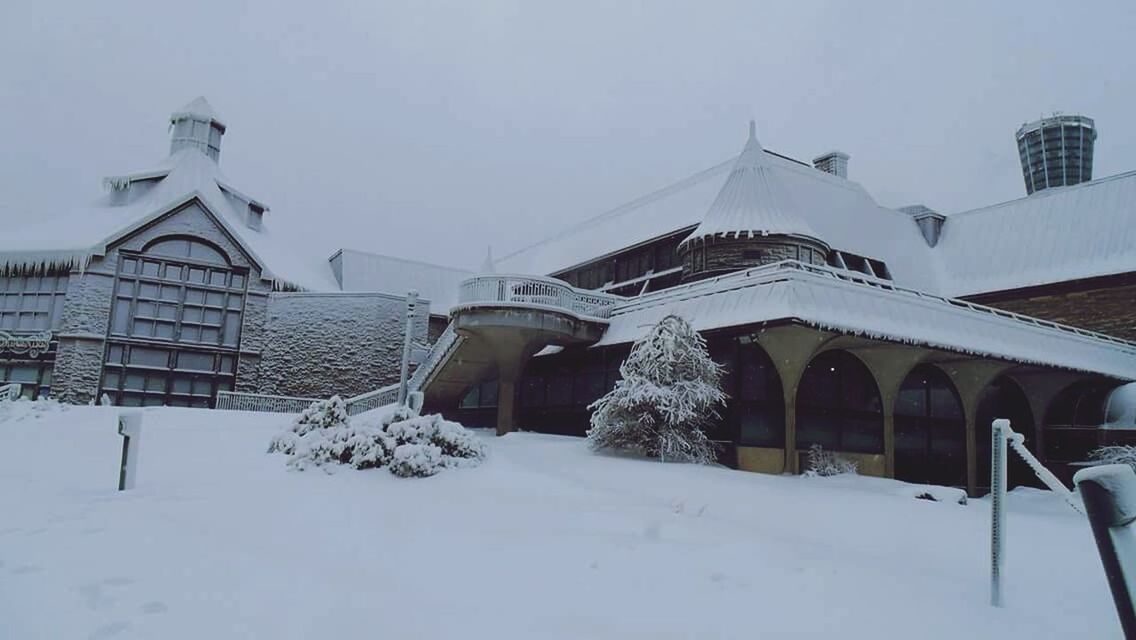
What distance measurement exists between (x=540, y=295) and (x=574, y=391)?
10.8ft

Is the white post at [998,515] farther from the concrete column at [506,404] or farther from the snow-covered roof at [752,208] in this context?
the concrete column at [506,404]

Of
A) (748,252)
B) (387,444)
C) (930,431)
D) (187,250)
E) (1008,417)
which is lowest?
(387,444)

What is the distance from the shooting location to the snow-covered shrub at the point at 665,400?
14898 millimetres

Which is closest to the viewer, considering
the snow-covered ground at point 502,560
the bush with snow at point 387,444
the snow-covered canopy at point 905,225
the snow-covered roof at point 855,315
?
the snow-covered ground at point 502,560

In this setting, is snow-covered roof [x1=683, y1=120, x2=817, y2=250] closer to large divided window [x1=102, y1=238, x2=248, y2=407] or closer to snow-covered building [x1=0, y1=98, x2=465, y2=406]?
snow-covered building [x1=0, y1=98, x2=465, y2=406]

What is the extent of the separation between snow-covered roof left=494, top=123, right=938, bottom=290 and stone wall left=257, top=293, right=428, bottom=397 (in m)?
8.00

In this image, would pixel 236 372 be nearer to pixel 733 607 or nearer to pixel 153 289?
pixel 153 289

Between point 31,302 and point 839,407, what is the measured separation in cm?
2870

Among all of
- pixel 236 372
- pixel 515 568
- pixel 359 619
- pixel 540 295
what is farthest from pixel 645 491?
pixel 236 372

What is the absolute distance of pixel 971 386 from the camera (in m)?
21.1

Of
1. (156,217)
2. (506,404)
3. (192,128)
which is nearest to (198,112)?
(192,128)

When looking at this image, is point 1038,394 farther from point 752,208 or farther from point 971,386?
point 752,208

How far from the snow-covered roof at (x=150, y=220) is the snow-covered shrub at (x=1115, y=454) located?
94.0 feet

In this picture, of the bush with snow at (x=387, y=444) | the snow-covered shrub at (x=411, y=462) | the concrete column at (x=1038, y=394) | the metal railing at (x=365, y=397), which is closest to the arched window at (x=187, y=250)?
the metal railing at (x=365, y=397)
